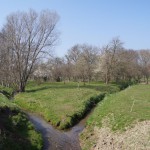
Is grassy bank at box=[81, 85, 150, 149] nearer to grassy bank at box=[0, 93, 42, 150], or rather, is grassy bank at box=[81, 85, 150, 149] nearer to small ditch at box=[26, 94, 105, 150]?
small ditch at box=[26, 94, 105, 150]

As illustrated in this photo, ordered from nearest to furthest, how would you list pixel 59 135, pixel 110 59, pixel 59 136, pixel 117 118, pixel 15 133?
pixel 15 133 → pixel 59 136 → pixel 59 135 → pixel 117 118 → pixel 110 59

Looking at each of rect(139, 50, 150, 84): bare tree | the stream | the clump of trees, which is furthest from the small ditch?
rect(139, 50, 150, 84): bare tree

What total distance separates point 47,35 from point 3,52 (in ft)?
43.1

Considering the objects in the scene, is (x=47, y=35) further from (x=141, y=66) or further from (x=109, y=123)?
(x=141, y=66)

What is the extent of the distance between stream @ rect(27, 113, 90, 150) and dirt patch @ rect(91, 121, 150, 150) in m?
2.12

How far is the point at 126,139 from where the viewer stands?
2180 cm

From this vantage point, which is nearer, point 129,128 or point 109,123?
point 129,128

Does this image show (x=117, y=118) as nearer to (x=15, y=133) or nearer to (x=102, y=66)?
(x=15, y=133)

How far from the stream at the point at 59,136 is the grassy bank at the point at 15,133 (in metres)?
1.06

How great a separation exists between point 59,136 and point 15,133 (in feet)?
15.9

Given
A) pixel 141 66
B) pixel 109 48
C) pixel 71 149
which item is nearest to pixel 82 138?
pixel 71 149

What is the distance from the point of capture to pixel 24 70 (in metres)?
62.0

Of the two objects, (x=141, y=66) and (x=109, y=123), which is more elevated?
(x=141, y=66)

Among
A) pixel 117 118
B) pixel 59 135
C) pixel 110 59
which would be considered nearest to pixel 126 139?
pixel 117 118
